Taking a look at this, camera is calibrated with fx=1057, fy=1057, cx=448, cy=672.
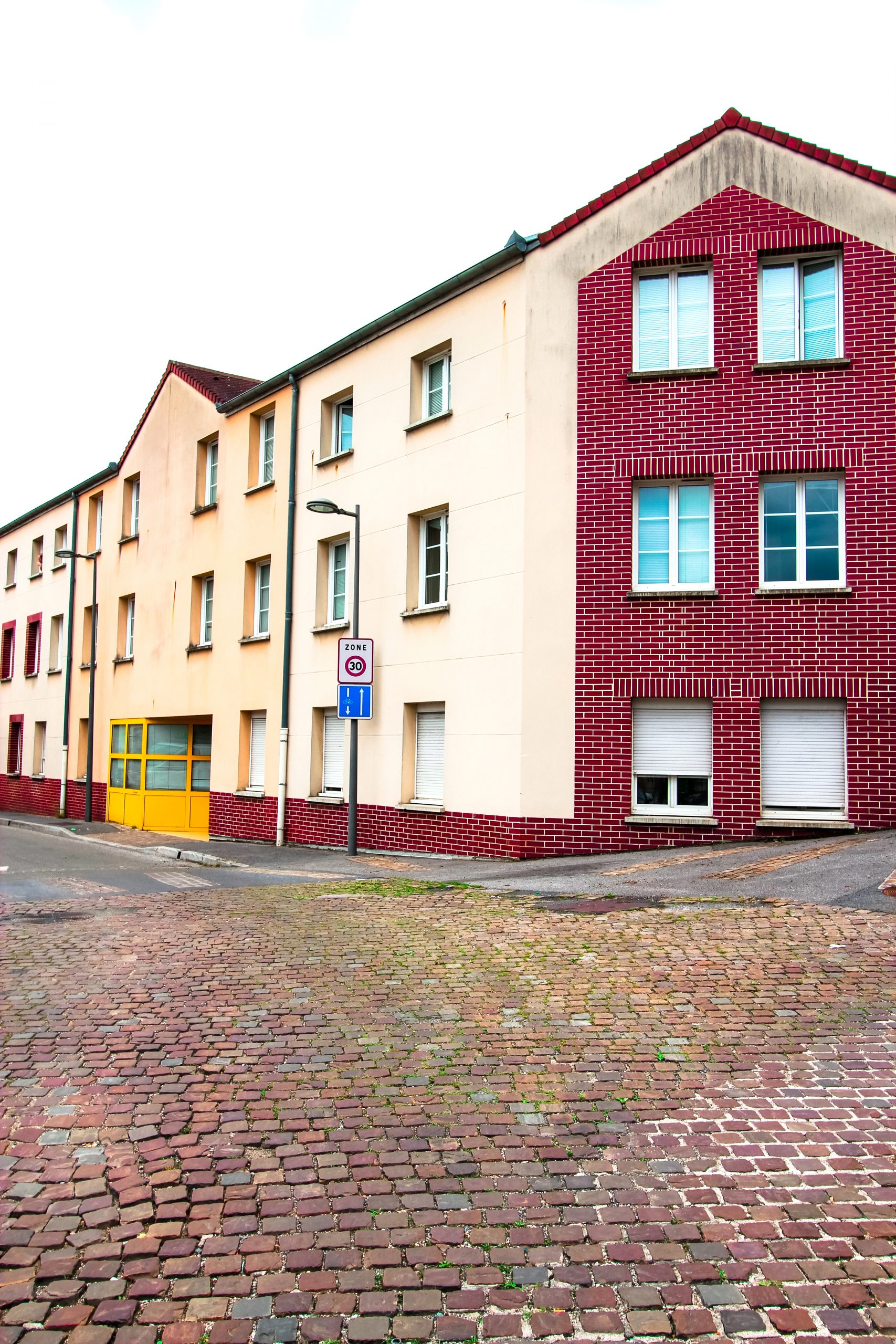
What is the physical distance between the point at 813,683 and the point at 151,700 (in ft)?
57.1

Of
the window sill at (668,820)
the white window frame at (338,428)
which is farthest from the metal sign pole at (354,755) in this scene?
the window sill at (668,820)

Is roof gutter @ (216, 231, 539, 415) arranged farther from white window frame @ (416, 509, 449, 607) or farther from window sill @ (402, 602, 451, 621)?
window sill @ (402, 602, 451, 621)

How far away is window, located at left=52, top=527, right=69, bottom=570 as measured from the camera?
3397 centimetres

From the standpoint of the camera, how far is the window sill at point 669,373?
14.6 metres

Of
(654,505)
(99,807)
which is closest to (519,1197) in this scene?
(654,505)

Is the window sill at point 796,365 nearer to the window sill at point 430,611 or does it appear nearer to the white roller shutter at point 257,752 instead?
the window sill at point 430,611

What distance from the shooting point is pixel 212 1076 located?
5379 mm

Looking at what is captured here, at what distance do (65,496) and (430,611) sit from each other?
2075 centimetres

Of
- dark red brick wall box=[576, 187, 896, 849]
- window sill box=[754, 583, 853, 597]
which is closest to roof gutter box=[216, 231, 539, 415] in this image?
dark red brick wall box=[576, 187, 896, 849]

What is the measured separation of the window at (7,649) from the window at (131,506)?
38.4 ft

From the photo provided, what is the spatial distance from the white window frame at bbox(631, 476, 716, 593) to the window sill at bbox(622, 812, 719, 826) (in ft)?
10.0

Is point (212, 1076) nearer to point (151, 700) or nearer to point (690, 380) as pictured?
point (690, 380)

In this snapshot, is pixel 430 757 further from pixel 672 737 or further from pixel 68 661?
pixel 68 661

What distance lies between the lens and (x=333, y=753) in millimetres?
19500
